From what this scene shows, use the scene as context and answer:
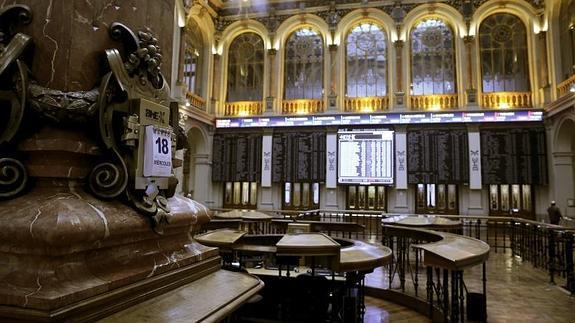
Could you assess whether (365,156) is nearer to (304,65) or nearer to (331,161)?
(331,161)

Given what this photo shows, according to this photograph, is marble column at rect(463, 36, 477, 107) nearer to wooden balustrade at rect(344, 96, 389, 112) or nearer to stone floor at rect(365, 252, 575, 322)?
wooden balustrade at rect(344, 96, 389, 112)

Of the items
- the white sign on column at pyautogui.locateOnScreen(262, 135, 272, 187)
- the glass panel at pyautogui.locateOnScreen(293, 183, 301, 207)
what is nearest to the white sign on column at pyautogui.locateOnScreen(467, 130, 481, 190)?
the glass panel at pyautogui.locateOnScreen(293, 183, 301, 207)

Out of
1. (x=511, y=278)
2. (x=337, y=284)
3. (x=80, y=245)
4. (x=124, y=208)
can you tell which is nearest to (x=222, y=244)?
(x=337, y=284)

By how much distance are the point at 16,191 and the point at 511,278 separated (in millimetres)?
6589

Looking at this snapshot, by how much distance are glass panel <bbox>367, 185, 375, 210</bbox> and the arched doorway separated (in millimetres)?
5691

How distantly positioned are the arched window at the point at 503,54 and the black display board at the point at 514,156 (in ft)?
5.57

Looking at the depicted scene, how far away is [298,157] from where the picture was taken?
45.2 feet

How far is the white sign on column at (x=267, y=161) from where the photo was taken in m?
13.9

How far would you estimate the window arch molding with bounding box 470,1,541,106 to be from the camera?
1250 centimetres

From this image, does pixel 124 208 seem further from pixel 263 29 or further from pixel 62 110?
pixel 263 29

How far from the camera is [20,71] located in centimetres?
143

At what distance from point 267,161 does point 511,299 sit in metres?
10.3

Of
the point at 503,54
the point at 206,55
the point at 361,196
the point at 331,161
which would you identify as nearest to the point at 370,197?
the point at 361,196

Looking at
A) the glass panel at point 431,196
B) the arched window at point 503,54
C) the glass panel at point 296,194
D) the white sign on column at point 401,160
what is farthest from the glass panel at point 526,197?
the glass panel at point 296,194
